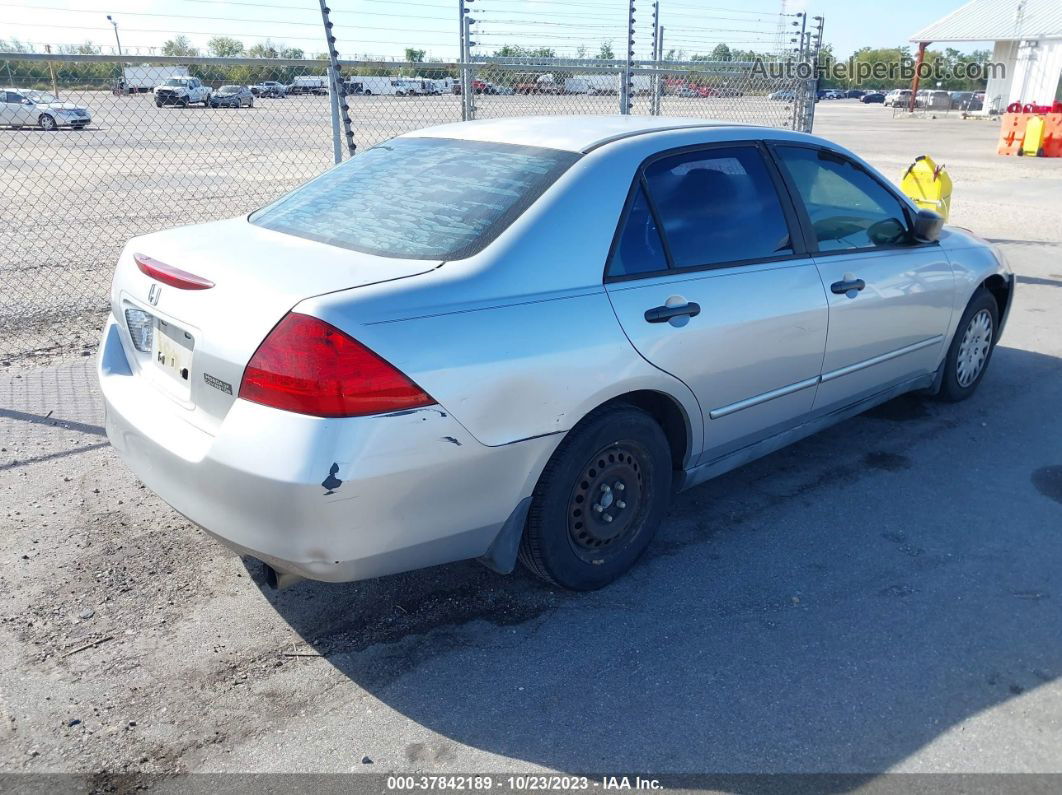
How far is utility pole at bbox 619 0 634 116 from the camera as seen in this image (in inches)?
363

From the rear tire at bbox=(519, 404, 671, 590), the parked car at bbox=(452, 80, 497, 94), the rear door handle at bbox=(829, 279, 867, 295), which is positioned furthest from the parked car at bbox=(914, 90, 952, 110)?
the rear tire at bbox=(519, 404, 671, 590)

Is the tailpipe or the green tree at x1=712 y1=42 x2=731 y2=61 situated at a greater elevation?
the green tree at x1=712 y1=42 x2=731 y2=61

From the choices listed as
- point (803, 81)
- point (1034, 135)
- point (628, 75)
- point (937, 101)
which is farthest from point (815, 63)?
point (937, 101)

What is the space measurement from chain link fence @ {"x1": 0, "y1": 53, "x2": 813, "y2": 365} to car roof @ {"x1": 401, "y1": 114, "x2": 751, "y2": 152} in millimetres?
2801

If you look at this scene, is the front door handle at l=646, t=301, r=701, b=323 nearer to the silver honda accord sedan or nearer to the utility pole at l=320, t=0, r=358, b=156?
the silver honda accord sedan

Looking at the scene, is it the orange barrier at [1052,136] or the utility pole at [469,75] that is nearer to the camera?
the utility pole at [469,75]

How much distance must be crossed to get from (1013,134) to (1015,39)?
20514 mm

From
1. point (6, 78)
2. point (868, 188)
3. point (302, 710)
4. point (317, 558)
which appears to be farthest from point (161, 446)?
point (6, 78)

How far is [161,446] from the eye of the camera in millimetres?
2900

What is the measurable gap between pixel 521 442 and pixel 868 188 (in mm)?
2708

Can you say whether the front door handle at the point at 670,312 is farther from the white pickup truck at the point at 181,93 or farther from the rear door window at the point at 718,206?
the white pickup truck at the point at 181,93

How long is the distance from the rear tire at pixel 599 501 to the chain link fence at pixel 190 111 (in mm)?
4190

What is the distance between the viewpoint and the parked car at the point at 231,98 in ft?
35.4

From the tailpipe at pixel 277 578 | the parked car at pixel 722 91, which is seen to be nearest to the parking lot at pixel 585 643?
the tailpipe at pixel 277 578
